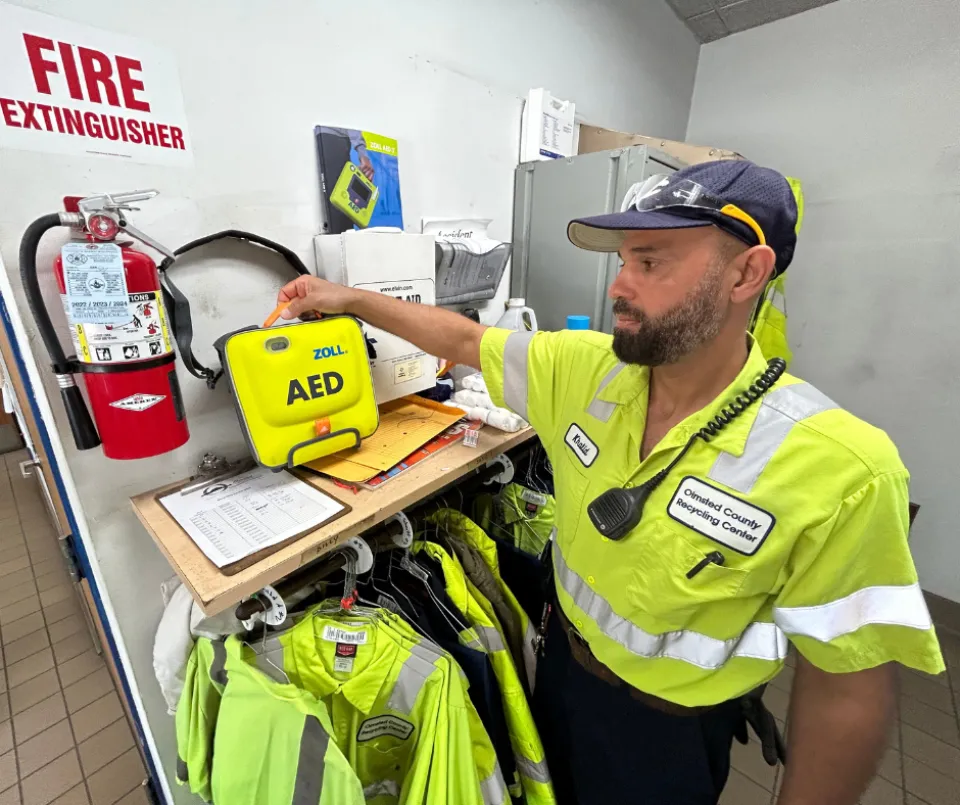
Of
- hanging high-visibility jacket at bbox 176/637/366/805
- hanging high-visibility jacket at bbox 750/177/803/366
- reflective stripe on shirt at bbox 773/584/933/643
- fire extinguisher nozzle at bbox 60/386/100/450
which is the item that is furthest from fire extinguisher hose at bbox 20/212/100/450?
hanging high-visibility jacket at bbox 750/177/803/366

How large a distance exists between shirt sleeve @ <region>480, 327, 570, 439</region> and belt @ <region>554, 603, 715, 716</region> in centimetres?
41

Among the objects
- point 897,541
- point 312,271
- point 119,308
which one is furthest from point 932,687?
point 119,308

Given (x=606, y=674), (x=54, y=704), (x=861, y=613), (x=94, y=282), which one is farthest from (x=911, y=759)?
(x=54, y=704)

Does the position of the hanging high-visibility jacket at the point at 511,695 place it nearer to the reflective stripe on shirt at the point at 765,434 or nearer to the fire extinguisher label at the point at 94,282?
the reflective stripe on shirt at the point at 765,434

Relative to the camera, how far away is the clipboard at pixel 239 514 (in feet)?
2.35

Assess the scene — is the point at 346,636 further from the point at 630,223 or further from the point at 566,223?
the point at 566,223

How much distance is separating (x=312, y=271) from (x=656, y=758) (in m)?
1.33

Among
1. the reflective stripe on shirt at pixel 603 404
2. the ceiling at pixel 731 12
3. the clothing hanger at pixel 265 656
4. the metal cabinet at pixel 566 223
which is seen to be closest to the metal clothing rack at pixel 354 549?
the clothing hanger at pixel 265 656

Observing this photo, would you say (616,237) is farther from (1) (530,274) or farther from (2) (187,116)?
(1) (530,274)

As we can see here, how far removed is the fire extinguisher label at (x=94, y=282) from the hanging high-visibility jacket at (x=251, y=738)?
636 mm

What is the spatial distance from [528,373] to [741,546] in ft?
1.59

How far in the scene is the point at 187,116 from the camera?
881mm

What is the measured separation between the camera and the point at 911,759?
1.50 metres

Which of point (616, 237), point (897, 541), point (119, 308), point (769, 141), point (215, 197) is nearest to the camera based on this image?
point (897, 541)
